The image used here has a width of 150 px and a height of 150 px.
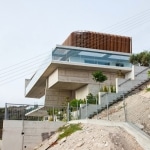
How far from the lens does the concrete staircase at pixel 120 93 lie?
20531 mm

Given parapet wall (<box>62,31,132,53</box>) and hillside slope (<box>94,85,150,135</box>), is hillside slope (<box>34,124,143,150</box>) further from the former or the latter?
parapet wall (<box>62,31,132,53</box>)

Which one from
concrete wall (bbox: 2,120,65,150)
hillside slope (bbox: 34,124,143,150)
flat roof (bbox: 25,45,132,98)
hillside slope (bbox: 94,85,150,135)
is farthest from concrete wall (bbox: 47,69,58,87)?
hillside slope (bbox: 34,124,143,150)

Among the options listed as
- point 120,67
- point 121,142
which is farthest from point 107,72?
point 121,142

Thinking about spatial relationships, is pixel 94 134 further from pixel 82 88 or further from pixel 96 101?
pixel 82 88

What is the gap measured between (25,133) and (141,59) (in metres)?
14.3

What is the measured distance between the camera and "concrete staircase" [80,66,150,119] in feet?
67.4

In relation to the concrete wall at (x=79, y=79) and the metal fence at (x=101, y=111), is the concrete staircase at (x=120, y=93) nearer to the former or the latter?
the metal fence at (x=101, y=111)

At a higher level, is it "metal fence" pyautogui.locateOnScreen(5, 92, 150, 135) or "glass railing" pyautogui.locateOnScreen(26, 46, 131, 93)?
"glass railing" pyautogui.locateOnScreen(26, 46, 131, 93)

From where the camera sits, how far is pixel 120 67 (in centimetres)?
3031

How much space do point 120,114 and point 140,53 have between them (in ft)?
40.7

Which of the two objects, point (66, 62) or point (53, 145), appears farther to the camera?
point (66, 62)

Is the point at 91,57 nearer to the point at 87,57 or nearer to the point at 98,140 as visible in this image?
the point at 87,57

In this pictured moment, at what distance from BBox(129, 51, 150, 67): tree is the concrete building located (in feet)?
2.87

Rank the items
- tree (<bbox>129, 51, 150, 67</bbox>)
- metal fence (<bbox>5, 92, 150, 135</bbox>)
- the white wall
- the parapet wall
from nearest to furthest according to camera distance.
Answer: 1. metal fence (<bbox>5, 92, 150, 135</bbox>)
2. tree (<bbox>129, 51, 150, 67</bbox>)
3. the white wall
4. the parapet wall
